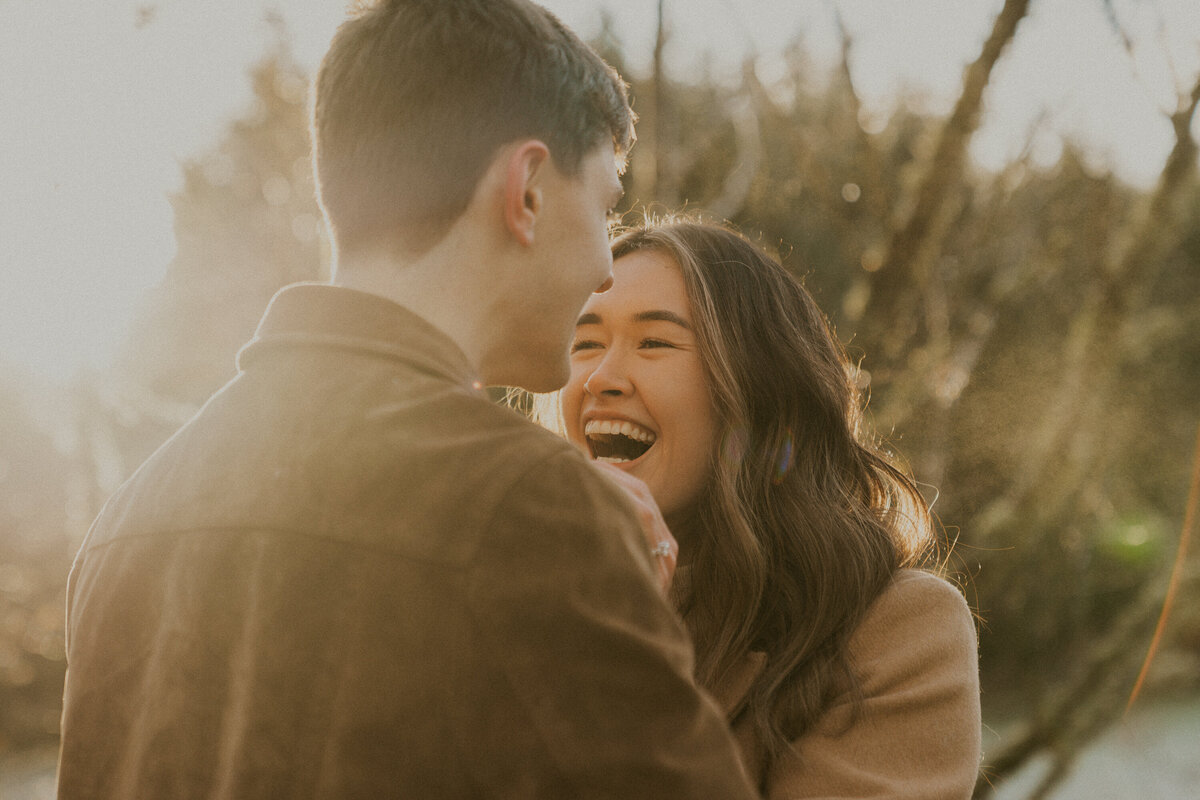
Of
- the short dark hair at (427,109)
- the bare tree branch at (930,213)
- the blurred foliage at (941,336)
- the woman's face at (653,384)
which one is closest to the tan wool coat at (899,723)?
the woman's face at (653,384)

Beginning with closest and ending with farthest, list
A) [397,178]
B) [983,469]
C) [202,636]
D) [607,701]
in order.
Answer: [607,701] → [202,636] → [397,178] → [983,469]

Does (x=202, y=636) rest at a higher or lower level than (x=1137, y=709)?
higher

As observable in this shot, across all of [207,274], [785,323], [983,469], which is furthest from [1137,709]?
[207,274]

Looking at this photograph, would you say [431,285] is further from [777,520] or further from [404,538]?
[777,520]

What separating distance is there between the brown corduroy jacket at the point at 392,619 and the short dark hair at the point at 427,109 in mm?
231

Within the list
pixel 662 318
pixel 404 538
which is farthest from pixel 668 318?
pixel 404 538

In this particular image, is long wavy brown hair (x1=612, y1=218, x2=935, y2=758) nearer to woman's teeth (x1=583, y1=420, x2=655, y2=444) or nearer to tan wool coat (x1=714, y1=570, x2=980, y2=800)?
tan wool coat (x1=714, y1=570, x2=980, y2=800)

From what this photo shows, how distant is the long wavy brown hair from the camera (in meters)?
2.08

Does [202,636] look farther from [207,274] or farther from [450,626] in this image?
[207,274]

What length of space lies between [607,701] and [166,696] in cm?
58

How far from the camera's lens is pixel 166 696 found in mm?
1168

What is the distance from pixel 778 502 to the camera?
2.41 m

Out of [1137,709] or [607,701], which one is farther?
[1137,709]

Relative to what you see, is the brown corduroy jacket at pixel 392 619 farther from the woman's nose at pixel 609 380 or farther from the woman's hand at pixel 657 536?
the woman's nose at pixel 609 380
